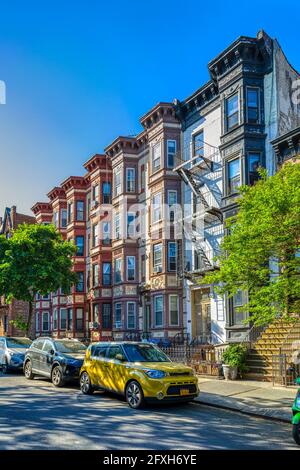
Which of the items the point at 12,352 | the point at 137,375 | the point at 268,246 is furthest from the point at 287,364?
the point at 12,352

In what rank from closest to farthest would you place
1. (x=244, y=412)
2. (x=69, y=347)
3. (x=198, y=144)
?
(x=244, y=412) → (x=69, y=347) → (x=198, y=144)

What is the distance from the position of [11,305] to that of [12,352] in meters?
36.4

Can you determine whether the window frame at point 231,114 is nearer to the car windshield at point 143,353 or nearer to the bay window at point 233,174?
the bay window at point 233,174

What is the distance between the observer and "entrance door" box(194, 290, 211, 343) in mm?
27547

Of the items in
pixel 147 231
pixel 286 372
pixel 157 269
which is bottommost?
pixel 286 372

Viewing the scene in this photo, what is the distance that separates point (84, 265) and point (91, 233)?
423cm

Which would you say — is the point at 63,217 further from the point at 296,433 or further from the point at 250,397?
the point at 296,433

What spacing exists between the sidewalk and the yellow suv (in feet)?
4.09

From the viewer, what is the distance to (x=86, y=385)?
52.4ft

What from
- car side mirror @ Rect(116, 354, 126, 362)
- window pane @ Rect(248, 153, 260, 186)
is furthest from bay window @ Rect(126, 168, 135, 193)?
car side mirror @ Rect(116, 354, 126, 362)

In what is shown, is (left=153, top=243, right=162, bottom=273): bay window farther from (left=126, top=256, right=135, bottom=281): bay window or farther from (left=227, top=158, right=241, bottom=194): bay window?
(left=227, top=158, right=241, bottom=194): bay window
